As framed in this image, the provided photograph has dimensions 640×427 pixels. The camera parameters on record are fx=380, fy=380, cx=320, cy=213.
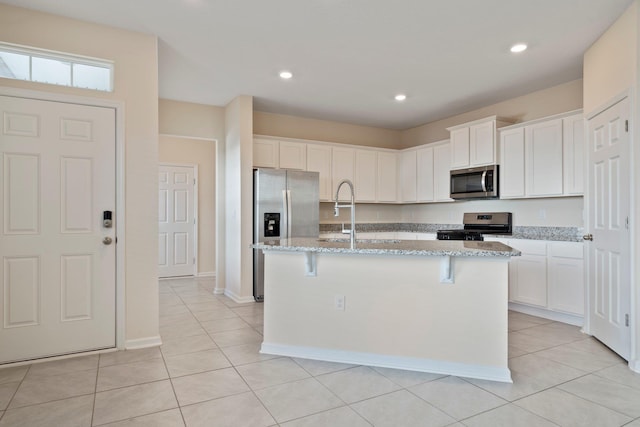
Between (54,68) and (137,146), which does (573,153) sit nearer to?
(137,146)

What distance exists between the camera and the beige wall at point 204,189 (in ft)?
22.7

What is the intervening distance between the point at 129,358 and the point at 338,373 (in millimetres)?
1666

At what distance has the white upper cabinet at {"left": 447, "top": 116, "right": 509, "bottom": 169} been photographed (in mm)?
4863

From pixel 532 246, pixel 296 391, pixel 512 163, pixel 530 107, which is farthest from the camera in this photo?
pixel 530 107

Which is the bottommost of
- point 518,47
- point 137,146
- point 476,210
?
point 476,210

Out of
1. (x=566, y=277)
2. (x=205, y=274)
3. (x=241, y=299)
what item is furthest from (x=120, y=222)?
(x=566, y=277)

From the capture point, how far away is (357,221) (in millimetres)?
6492

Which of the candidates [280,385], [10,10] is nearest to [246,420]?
[280,385]

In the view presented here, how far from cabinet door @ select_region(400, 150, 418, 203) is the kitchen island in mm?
3313

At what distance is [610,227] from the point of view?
3121 millimetres

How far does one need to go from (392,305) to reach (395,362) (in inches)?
16.3

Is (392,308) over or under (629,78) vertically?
under

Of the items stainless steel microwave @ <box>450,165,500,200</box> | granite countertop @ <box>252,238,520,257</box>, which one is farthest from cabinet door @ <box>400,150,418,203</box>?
granite countertop @ <box>252,238,520,257</box>

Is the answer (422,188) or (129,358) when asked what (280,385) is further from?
(422,188)
